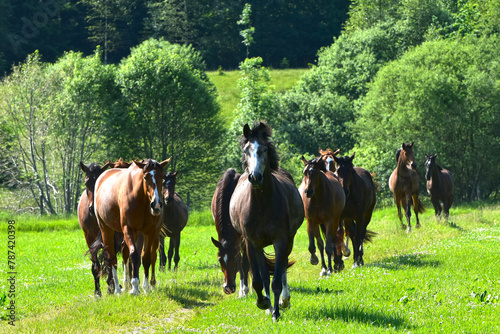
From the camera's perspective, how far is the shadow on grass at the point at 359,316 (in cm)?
810

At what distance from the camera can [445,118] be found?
152 ft

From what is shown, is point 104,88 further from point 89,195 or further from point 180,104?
point 89,195

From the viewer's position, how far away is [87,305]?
10.4 meters

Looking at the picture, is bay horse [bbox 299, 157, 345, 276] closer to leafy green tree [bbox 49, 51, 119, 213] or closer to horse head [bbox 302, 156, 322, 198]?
horse head [bbox 302, 156, 322, 198]

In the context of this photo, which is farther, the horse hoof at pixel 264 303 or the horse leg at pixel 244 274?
the horse leg at pixel 244 274

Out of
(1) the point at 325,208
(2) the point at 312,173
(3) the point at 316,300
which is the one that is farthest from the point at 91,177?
(3) the point at 316,300

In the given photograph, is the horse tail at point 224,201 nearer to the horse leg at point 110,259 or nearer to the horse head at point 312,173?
the horse head at point 312,173

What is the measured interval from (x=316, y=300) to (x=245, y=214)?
2.01 metres

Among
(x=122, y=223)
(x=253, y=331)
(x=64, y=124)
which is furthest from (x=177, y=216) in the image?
(x=64, y=124)

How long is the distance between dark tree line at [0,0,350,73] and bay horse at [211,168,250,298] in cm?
6118

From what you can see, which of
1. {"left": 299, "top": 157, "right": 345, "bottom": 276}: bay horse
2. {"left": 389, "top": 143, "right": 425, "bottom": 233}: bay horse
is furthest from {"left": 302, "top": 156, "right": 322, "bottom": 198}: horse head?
{"left": 389, "top": 143, "right": 425, "bottom": 233}: bay horse

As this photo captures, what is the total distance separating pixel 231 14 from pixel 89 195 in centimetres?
9155

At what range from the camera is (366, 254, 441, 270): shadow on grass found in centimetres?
1320

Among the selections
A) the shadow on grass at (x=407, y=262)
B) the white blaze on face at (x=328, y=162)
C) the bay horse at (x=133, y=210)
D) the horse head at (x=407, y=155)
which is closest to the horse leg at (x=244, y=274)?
the bay horse at (x=133, y=210)
